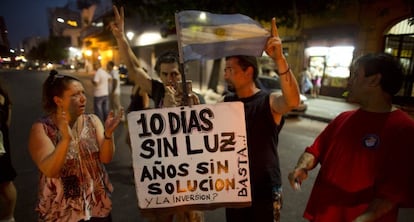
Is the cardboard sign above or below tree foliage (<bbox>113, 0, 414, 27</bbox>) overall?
below

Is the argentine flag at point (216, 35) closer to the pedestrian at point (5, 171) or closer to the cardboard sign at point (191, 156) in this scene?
the cardboard sign at point (191, 156)

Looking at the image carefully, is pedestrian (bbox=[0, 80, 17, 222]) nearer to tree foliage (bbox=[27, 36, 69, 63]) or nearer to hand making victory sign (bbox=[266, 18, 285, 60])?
tree foliage (bbox=[27, 36, 69, 63])

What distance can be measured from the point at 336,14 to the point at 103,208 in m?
13.7

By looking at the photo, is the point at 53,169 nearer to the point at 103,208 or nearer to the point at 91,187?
the point at 91,187

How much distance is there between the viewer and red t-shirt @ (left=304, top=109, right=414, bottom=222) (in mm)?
1658

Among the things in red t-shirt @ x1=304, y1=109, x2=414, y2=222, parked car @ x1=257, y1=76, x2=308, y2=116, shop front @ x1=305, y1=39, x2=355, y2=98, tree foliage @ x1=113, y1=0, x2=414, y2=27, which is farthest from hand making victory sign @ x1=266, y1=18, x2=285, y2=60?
shop front @ x1=305, y1=39, x2=355, y2=98

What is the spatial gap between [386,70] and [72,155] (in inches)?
85.1

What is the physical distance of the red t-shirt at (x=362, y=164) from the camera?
5.44 feet

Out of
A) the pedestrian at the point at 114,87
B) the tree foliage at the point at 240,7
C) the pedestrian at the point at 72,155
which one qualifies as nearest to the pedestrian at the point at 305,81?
the tree foliage at the point at 240,7

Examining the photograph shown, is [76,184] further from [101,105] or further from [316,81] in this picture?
[316,81]

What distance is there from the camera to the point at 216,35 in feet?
6.56

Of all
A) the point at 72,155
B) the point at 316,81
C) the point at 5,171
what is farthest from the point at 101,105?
the point at 316,81

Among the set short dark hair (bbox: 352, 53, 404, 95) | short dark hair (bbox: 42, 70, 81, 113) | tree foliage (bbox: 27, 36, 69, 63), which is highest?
tree foliage (bbox: 27, 36, 69, 63)

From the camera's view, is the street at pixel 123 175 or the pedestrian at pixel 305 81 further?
the pedestrian at pixel 305 81
